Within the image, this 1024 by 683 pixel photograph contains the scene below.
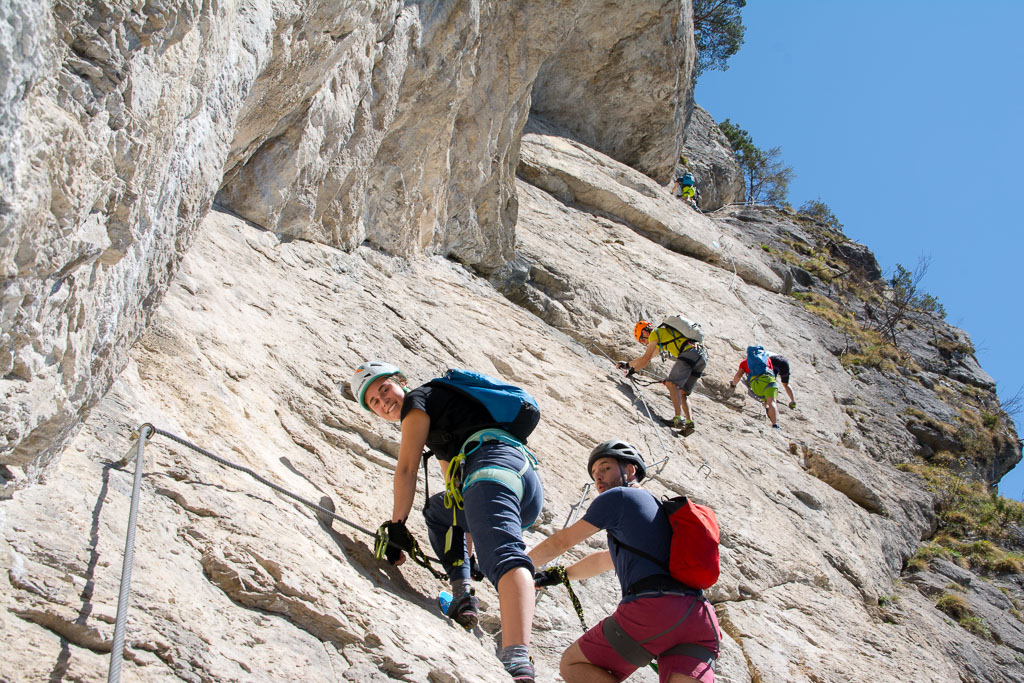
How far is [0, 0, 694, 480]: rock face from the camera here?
97.1 inches

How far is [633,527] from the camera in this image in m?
3.87

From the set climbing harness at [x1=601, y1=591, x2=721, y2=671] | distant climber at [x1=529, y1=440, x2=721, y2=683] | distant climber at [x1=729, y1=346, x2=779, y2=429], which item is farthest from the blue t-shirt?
distant climber at [x1=729, y1=346, x2=779, y2=429]

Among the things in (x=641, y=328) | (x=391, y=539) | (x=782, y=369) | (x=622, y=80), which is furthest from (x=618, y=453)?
(x=622, y=80)

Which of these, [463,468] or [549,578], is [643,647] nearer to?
[549,578]

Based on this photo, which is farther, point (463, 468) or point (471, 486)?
point (463, 468)

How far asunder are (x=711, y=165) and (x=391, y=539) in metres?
23.2

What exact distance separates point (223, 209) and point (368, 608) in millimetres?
4022

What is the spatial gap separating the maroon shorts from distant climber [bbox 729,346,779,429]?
25.2ft

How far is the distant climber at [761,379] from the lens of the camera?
11.1 m

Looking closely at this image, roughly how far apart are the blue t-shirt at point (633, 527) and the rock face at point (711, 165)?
20.5m

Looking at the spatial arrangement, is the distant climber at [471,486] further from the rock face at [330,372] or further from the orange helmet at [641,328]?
the orange helmet at [641,328]

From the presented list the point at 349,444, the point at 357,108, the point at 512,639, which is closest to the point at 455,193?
the point at 357,108

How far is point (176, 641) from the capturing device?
2.68 meters

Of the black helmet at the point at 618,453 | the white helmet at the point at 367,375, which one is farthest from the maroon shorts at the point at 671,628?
the white helmet at the point at 367,375
